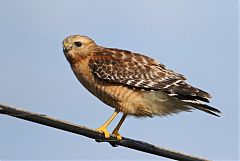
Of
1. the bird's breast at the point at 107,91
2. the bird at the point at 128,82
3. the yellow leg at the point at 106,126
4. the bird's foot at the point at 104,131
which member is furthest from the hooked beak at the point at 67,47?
the bird's foot at the point at 104,131

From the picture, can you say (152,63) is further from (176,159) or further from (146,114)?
(176,159)

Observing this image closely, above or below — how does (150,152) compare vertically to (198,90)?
below

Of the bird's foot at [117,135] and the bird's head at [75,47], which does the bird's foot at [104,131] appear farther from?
the bird's head at [75,47]

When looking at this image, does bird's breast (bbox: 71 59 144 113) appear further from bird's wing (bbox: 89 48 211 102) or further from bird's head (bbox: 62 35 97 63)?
bird's head (bbox: 62 35 97 63)

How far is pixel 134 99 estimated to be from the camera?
441 inches

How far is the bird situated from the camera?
10992mm

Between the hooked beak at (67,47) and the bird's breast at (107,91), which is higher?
the hooked beak at (67,47)

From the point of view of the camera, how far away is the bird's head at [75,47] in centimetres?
1209

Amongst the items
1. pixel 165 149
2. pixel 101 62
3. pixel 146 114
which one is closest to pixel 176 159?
pixel 165 149

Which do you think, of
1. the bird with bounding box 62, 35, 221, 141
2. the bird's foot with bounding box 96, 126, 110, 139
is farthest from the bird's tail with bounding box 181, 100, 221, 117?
the bird's foot with bounding box 96, 126, 110, 139

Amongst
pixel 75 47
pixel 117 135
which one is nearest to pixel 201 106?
pixel 117 135

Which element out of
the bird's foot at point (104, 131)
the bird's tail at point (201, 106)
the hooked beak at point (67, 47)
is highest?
the hooked beak at point (67, 47)

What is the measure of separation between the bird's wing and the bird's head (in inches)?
8.6

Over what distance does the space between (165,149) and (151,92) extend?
2883mm
